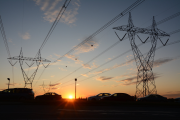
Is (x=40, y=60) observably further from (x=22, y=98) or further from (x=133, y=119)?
Answer: (x=133, y=119)

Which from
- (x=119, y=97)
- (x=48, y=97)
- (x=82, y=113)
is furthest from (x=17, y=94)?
(x=82, y=113)

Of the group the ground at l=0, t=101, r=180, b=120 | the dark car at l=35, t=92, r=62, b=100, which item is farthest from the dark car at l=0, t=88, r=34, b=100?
Result: the ground at l=0, t=101, r=180, b=120

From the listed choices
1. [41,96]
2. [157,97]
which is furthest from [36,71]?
[157,97]

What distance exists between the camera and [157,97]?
3064cm

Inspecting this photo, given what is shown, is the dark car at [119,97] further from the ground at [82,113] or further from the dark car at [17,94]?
the ground at [82,113]

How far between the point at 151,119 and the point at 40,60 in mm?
32029

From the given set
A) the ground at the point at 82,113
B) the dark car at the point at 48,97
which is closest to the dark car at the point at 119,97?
the dark car at the point at 48,97

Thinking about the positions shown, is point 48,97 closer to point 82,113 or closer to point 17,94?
point 17,94

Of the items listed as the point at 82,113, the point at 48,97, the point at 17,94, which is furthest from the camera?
the point at 48,97

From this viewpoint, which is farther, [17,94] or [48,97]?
[48,97]

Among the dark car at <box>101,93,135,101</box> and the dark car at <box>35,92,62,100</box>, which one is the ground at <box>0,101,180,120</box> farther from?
the dark car at <box>35,92,62,100</box>

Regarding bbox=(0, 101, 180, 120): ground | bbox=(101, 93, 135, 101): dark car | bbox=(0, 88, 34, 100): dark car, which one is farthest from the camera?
bbox=(101, 93, 135, 101): dark car

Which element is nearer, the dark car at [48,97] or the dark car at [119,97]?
the dark car at [119,97]

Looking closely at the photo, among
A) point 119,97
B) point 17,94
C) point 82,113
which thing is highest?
point 17,94
